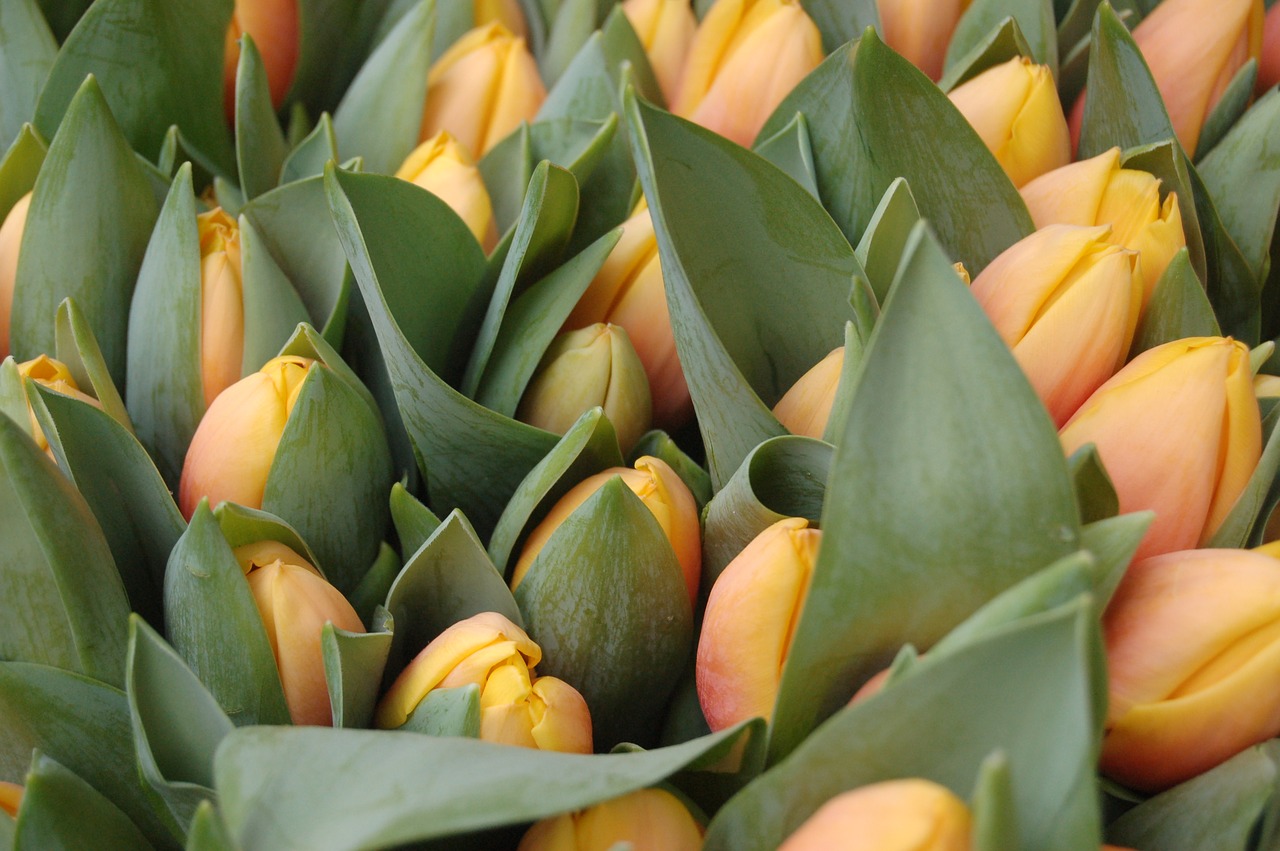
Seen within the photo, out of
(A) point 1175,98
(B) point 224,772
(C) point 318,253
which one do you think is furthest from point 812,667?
(A) point 1175,98

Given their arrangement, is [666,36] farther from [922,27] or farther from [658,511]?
[658,511]

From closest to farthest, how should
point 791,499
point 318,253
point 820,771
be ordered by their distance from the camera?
point 820,771
point 791,499
point 318,253

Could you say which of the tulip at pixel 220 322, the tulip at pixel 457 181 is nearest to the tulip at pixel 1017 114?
the tulip at pixel 457 181

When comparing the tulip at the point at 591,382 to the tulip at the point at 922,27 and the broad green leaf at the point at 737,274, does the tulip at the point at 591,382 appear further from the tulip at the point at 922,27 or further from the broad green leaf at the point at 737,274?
the tulip at the point at 922,27

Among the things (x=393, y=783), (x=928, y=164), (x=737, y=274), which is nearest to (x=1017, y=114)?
(x=928, y=164)

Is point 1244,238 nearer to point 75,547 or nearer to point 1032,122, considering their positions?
point 1032,122

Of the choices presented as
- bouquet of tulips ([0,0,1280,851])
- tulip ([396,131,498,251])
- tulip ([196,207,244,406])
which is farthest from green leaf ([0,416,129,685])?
tulip ([396,131,498,251])
